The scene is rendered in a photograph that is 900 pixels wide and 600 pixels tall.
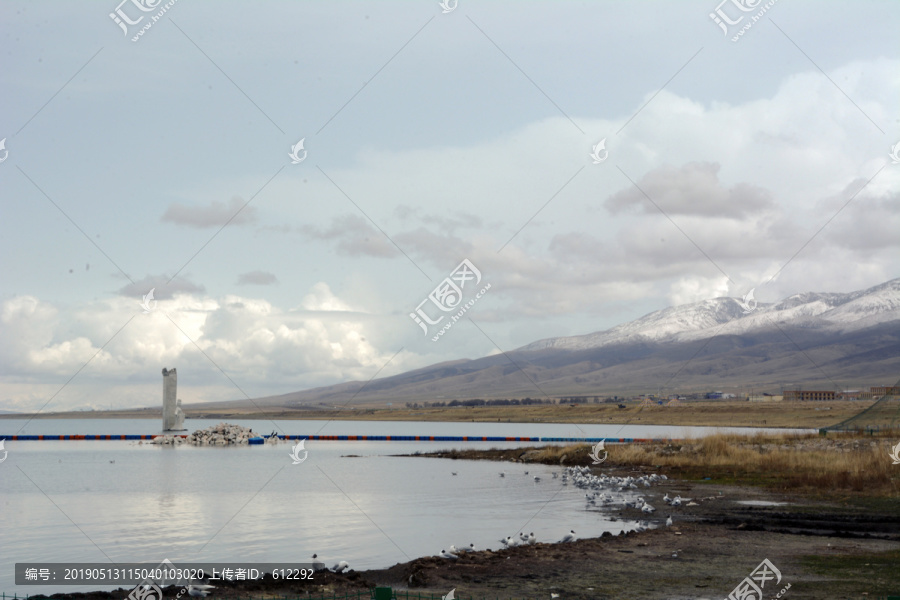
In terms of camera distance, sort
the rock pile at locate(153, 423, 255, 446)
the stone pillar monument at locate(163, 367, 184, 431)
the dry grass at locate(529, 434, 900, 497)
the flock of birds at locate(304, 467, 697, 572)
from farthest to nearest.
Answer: the stone pillar monument at locate(163, 367, 184, 431) → the rock pile at locate(153, 423, 255, 446) → the dry grass at locate(529, 434, 900, 497) → the flock of birds at locate(304, 467, 697, 572)

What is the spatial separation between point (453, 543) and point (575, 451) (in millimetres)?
36129

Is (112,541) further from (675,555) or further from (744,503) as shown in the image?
(744,503)

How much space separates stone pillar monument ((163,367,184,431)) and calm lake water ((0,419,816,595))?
50.8 metres

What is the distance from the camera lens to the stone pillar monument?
10925 centimetres

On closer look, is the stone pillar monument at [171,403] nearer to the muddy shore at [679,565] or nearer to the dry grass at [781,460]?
the dry grass at [781,460]

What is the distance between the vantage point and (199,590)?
16.0m

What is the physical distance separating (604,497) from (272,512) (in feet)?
45.0

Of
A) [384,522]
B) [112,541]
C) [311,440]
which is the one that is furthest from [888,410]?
[311,440]

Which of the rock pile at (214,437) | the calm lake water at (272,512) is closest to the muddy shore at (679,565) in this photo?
the calm lake water at (272,512)

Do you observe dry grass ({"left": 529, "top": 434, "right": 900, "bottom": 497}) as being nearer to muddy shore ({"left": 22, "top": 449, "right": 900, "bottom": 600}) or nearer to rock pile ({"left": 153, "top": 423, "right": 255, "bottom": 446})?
muddy shore ({"left": 22, "top": 449, "right": 900, "bottom": 600})

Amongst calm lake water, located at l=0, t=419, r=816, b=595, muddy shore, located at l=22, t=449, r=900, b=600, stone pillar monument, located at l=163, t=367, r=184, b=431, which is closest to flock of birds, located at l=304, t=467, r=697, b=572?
muddy shore, located at l=22, t=449, r=900, b=600

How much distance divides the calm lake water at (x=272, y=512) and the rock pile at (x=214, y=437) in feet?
112

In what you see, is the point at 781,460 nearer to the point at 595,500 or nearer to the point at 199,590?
the point at 595,500

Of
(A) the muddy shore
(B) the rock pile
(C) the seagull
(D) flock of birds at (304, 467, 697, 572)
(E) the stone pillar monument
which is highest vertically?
(E) the stone pillar monument
